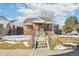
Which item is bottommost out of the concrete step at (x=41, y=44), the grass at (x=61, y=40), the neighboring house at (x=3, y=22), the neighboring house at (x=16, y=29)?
the concrete step at (x=41, y=44)

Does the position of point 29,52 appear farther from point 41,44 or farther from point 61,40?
point 61,40

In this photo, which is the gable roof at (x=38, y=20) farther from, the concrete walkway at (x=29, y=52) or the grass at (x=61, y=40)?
the concrete walkway at (x=29, y=52)

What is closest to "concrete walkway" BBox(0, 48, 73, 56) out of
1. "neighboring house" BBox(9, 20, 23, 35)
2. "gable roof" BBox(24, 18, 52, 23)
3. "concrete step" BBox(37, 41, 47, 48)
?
"concrete step" BBox(37, 41, 47, 48)

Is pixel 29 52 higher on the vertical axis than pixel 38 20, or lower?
lower

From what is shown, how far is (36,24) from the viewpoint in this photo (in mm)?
2268

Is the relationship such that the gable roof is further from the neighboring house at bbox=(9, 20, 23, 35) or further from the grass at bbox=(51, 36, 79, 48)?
the grass at bbox=(51, 36, 79, 48)

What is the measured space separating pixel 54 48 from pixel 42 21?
1.09 ft

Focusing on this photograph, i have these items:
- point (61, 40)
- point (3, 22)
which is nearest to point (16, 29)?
point (3, 22)

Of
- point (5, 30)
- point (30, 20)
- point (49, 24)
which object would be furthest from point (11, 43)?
point (49, 24)

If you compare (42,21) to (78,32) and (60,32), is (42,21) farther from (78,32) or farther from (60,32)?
(78,32)

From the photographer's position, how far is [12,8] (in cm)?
224

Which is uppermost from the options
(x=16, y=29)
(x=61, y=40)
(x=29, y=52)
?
(x=16, y=29)

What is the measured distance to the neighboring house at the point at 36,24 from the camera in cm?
225

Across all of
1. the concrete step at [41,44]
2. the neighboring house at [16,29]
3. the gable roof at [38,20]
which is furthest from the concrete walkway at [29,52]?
the gable roof at [38,20]
